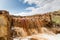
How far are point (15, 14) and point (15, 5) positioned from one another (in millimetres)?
131

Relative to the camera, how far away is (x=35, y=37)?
2.18m

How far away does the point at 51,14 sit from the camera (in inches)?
89.4

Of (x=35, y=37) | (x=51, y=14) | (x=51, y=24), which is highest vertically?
(x=51, y=14)

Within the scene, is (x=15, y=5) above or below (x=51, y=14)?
above

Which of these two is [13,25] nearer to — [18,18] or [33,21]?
[18,18]

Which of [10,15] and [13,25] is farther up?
[10,15]

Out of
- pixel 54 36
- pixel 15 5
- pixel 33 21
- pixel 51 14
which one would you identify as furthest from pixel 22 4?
pixel 54 36

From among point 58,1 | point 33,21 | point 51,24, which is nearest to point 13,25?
point 33,21

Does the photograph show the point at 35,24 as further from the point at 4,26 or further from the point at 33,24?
the point at 4,26

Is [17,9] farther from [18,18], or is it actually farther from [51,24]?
[51,24]

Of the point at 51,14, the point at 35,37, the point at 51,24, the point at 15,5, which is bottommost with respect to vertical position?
the point at 35,37

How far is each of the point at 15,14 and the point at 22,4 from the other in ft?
0.58

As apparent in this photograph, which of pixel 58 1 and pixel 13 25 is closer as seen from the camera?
pixel 13 25

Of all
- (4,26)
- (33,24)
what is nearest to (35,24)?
(33,24)
